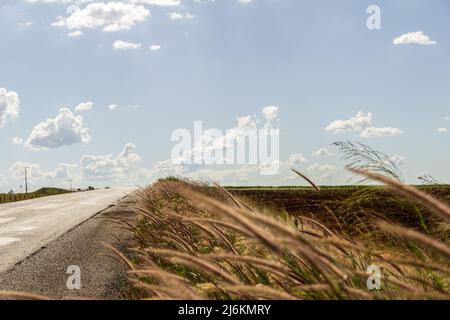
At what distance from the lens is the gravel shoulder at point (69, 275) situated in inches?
271

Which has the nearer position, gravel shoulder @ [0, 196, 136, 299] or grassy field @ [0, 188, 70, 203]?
gravel shoulder @ [0, 196, 136, 299]

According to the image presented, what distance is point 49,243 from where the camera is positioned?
38.7 feet

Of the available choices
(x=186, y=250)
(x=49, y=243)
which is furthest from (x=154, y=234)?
(x=49, y=243)

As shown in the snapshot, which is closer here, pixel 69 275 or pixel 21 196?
pixel 69 275

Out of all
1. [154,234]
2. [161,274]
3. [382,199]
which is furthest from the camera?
[154,234]

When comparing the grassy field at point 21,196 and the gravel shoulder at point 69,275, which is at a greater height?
the gravel shoulder at point 69,275

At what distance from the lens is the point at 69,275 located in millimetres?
8086

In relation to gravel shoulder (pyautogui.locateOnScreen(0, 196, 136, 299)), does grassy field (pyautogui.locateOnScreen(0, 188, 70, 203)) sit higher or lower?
lower

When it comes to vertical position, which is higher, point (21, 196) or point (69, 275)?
point (69, 275)

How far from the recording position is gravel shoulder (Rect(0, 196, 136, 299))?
688 cm

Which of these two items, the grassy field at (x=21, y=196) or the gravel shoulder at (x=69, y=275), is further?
the grassy field at (x=21, y=196)
